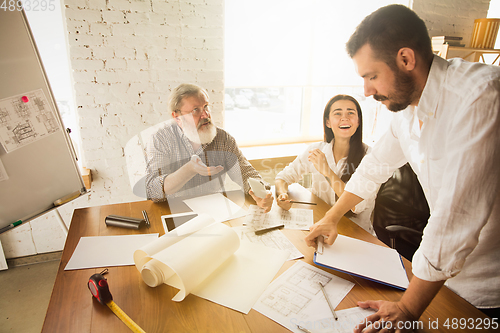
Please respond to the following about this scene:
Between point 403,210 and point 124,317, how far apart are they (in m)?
1.48

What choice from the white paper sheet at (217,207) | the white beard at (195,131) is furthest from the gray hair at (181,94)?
the white paper sheet at (217,207)

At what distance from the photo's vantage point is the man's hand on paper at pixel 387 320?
68cm

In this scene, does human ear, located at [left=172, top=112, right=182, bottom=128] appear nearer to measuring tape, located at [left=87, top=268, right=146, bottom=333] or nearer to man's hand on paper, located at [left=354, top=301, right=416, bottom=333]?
measuring tape, located at [left=87, top=268, right=146, bottom=333]

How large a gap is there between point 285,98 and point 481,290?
2.46 metres

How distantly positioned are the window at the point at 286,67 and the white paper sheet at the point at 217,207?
1.52 metres

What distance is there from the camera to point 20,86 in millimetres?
969

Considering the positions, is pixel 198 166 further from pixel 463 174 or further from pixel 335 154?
pixel 463 174

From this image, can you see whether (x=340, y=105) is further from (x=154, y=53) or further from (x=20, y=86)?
(x=20, y=86)

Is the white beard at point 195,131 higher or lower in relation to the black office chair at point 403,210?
higher

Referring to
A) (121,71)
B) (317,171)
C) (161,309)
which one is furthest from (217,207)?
(121,71)

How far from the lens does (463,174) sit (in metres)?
0.67

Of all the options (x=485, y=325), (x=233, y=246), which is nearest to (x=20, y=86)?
(x=233, y=246)

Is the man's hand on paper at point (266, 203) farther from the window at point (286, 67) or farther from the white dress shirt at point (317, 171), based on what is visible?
the window at point (286, 67)

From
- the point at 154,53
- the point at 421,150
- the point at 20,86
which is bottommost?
the point at 421,150
